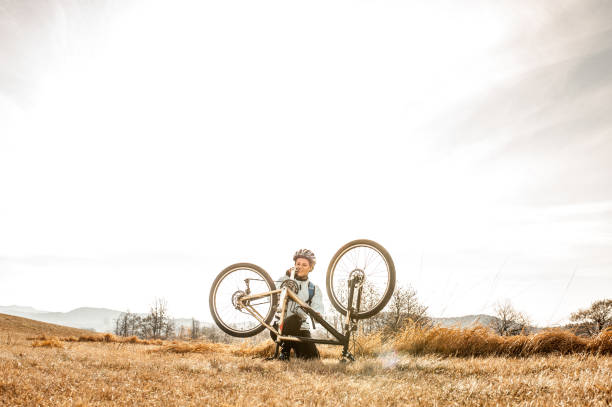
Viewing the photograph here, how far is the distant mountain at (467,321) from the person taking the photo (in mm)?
7535

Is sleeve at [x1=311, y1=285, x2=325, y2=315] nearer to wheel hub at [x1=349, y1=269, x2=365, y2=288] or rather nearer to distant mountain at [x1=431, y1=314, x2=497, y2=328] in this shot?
wheel hub at [x1=349, y1=269, x2=365, y2=288]

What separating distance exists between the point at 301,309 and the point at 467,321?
3.73 metres

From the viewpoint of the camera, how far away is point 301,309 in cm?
705

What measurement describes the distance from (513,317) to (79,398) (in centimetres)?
1025

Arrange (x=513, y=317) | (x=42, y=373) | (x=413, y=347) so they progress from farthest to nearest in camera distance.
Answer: (x=513, y=317) → (x=413, y=347) → (x=42, y=373)

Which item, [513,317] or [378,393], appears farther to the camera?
[513,317]

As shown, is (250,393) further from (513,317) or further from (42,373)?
(513,317)

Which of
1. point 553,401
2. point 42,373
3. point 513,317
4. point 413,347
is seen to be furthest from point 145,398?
point 513,317

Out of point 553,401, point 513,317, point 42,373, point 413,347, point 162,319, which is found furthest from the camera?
point 162,319

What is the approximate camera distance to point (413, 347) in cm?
721

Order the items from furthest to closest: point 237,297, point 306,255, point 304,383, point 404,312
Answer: point 404,312 < point 237,297 < point 306,255 < point 304,383

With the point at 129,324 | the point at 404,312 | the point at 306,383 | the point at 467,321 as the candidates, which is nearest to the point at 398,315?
the point at 404,312

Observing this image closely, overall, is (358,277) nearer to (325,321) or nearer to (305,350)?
(325,321)

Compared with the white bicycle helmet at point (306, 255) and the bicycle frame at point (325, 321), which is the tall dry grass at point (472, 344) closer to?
the bicycle frame at point (325, 321)
